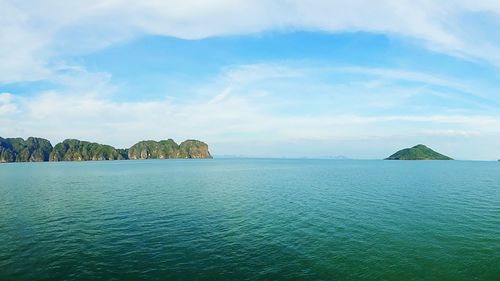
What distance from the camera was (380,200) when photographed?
82.3 meters

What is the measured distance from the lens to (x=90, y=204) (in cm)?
7450

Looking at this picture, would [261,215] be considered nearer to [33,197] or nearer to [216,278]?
[216,278]

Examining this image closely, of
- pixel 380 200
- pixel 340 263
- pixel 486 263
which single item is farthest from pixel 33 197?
pixel 486 263

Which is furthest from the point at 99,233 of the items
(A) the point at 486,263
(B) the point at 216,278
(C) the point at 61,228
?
(A) the point at 486,263

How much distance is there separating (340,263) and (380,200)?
167 ft

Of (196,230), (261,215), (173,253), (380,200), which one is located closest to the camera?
(173,253)

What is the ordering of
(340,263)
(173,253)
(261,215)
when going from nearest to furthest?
(340,263), (173,253), (261,215)

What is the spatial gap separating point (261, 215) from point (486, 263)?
36929 millimetres

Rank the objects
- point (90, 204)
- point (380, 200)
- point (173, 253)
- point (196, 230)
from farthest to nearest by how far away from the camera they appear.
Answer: point (380, 200) → point (90, 204) → point (196, 230) → point (173, 253)

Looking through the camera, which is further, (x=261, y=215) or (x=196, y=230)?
(x=261, y=215)

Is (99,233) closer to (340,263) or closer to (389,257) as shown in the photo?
(340,263)

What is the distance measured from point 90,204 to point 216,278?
54440 millimetres

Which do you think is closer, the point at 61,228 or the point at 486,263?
→ the point at 486,263

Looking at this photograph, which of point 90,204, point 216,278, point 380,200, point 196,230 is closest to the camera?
point 216,278
